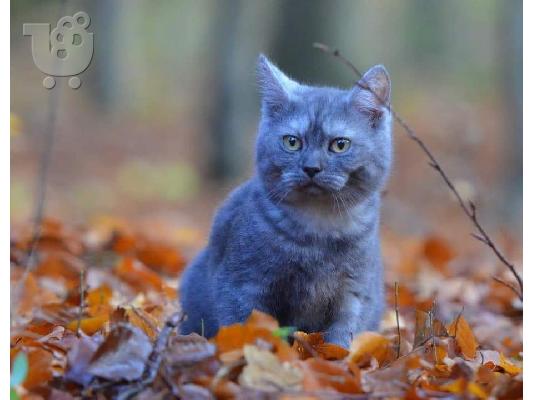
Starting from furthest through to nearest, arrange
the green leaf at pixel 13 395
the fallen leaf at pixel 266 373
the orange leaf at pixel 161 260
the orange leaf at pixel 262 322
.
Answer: the orange leaf at pixel 161 260 < the orange leaf at pixel 262 322 < the fallen leaf at pixel 266 373 < the green leaf at pixel 13 395

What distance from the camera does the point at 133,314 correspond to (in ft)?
9.68

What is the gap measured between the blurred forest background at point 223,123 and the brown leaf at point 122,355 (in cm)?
255

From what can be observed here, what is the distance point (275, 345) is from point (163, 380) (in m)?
0.36

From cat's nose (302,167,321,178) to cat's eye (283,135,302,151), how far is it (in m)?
0.15

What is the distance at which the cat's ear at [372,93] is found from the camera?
3.18 meters

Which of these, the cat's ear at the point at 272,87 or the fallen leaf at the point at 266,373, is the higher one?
the cat's ear at the point at 272,87

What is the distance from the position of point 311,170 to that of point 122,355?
114 cm

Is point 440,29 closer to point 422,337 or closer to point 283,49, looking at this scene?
point 283,49

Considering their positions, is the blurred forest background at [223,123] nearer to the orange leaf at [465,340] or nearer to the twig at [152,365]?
the orange leaf at [465,340]

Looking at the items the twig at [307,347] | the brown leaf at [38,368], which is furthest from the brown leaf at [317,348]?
the brown leaf at [38,368]

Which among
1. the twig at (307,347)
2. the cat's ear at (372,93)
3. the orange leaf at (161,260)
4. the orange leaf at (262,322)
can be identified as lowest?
the orange leaf at (161,260)

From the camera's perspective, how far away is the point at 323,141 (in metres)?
3.19

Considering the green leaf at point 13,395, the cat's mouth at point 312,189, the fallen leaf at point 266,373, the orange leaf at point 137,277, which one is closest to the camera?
the green leaf at point 13,395

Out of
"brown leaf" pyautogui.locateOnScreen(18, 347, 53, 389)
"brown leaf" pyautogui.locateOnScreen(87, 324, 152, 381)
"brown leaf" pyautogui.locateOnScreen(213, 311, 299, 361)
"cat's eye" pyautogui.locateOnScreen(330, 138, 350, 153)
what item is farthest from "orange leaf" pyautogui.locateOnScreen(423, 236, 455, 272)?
"brown leaf" pyautogui.locateOnScreen(18, 347, 53, 389)
